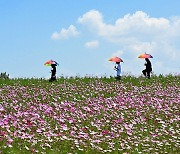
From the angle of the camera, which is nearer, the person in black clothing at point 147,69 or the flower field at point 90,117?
the flower field at point 90,117

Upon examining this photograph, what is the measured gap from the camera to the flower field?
11.3m

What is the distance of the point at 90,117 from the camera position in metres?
15.0

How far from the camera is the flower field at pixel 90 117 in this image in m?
11.3

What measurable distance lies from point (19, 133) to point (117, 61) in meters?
16.7

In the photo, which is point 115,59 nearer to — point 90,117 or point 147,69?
point 147,69

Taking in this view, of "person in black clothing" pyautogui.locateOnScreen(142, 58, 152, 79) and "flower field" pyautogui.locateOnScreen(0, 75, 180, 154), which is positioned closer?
"flower field" pyautogui.locateOnScreen(0, 75, 180, 154)

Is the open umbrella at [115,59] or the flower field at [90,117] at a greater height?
the open umbrella at [115,59]

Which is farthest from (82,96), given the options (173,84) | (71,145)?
(71,145)

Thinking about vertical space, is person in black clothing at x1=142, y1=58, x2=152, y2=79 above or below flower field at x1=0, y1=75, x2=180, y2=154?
above

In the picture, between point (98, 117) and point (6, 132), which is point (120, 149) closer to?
point (6, 132)

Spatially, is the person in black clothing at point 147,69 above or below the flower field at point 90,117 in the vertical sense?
above

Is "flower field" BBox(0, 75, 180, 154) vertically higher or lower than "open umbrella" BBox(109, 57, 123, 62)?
lower

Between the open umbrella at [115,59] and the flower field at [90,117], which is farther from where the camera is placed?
the open umbrella at [115,59]

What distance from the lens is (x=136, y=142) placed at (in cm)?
1173
